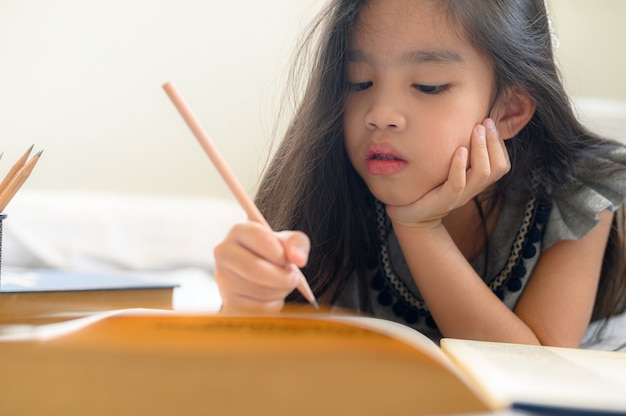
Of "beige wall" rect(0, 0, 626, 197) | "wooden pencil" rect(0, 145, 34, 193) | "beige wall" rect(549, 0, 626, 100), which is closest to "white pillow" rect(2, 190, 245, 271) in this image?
"beige wall" rect(0, 0, 626, 197)

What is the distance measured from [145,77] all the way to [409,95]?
1.06m

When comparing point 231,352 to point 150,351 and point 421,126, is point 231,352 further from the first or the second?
point 421,126

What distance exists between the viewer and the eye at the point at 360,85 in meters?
0.59

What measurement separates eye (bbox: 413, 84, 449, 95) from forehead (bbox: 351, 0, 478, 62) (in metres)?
0.02

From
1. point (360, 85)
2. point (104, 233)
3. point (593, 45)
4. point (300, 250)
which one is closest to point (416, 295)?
point (360, 85)

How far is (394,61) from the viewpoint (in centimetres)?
Answer: 55

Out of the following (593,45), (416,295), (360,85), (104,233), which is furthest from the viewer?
(593,45)

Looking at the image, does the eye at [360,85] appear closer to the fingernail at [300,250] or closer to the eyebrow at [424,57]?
the eyebrow at [424,57]

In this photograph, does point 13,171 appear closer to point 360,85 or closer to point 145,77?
point 360,85

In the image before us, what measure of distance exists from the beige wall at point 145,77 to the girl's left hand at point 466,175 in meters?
0.88

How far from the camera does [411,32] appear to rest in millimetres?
562

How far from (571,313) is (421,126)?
0.24 metres

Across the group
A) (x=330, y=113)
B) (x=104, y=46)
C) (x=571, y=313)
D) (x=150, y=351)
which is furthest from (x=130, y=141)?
(x=150, y=351)

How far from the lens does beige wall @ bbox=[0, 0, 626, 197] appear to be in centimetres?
144
